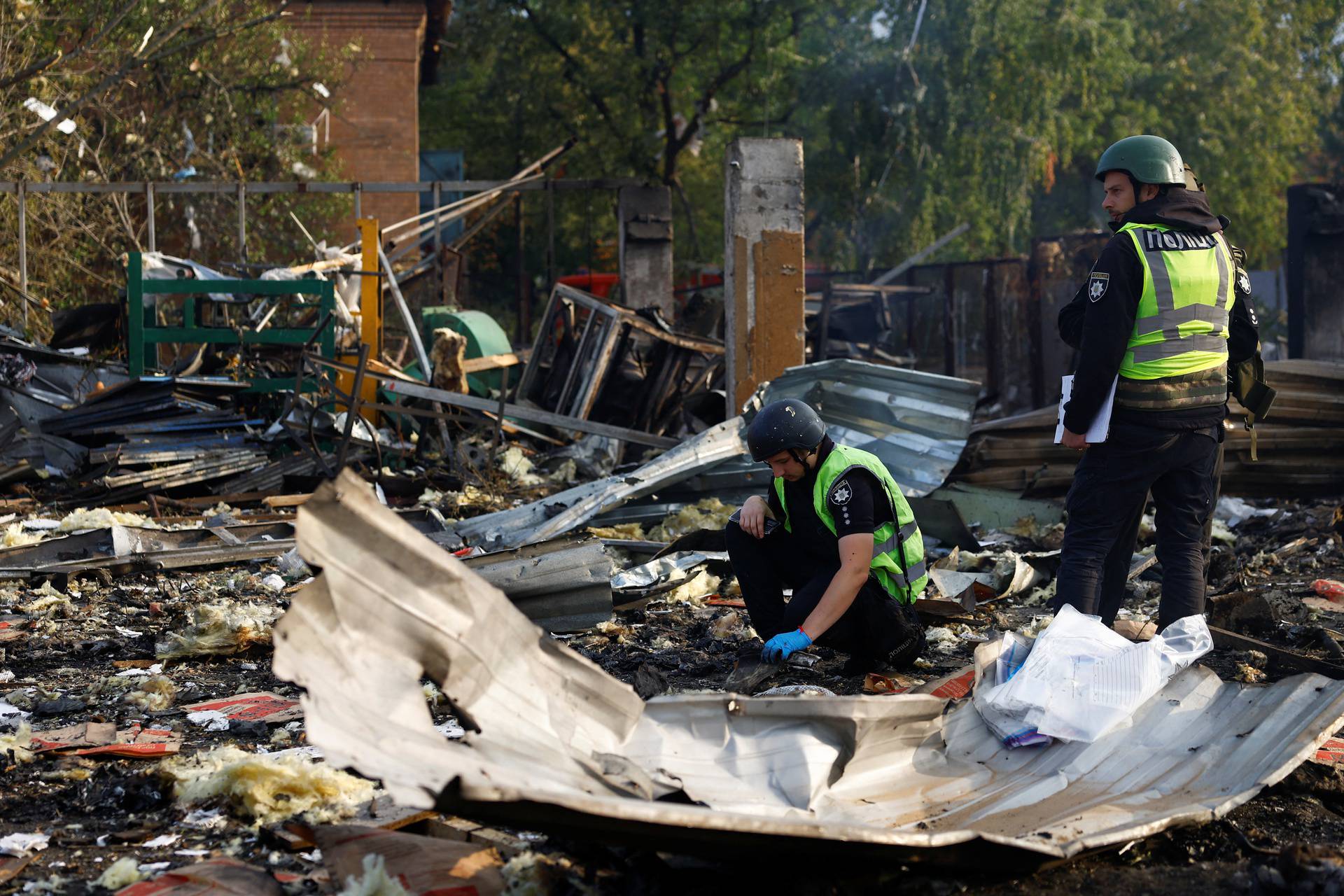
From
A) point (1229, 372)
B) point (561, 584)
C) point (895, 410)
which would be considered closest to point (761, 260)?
point (895, 410)

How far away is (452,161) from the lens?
75.4 feet

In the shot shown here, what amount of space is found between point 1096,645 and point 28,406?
8.42 meters

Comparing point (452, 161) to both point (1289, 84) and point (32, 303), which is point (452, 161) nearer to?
point (32, 303)

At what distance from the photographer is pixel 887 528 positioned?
4195mm

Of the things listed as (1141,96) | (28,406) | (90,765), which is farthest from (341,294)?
(1141,96)

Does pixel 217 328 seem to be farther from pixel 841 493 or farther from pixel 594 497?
pixel 841 493

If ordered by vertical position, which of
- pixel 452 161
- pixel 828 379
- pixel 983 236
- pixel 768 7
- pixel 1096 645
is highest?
pixel 768 7

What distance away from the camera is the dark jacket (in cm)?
395

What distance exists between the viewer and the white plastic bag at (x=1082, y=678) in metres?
3.23

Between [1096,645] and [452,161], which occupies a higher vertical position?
[452,161]

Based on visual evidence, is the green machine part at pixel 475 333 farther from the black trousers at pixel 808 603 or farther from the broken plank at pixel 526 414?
the black trousers at pixel 808 603

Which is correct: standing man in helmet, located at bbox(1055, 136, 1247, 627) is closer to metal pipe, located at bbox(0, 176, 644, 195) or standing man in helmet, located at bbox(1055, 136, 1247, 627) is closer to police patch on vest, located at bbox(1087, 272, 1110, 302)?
police patch on vest, located at bbox(1087, 272, 1110, 302)

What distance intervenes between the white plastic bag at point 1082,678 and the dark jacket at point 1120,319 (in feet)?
2.43

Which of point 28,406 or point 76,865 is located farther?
point 28,406
